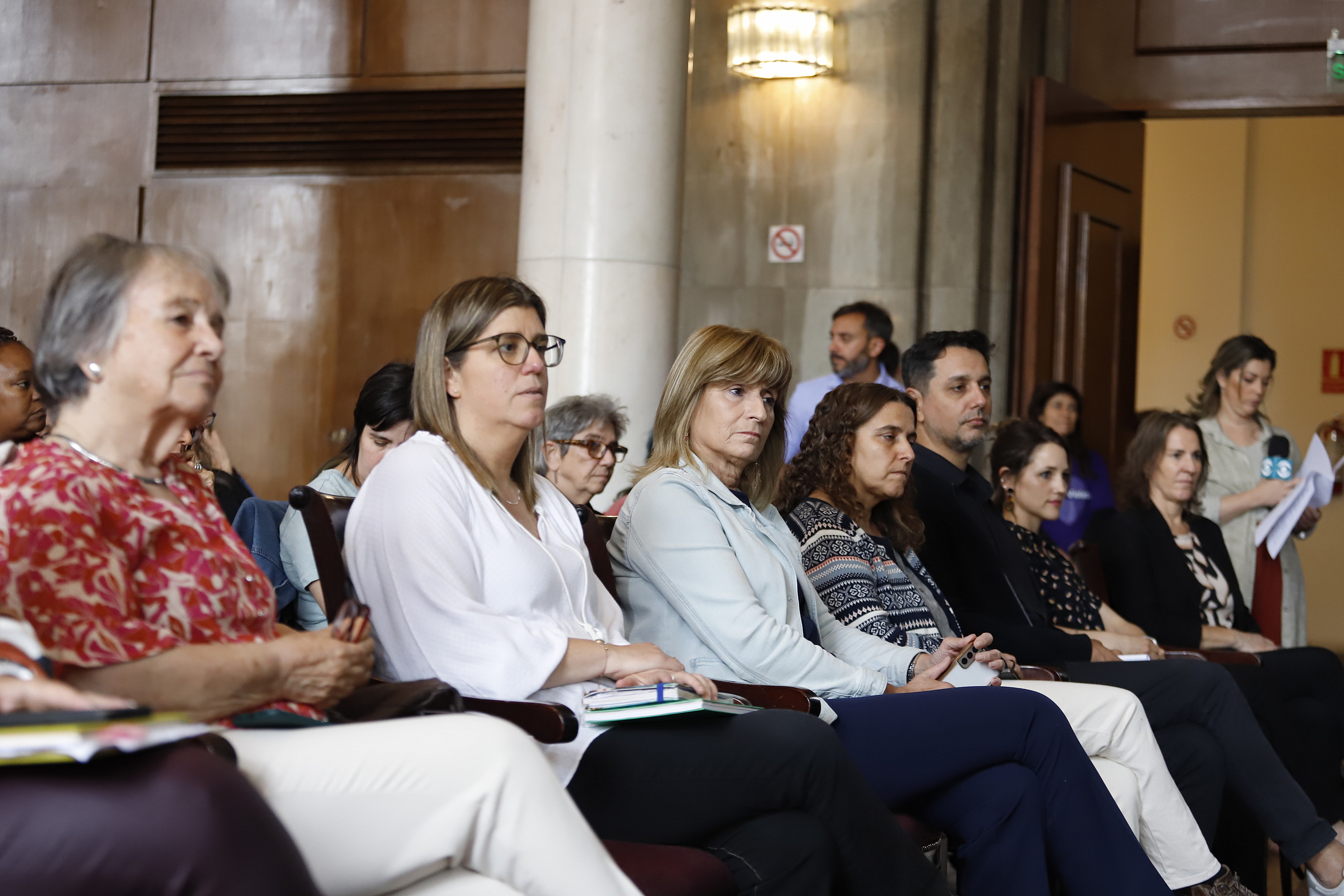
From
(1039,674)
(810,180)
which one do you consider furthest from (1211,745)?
(810,180)

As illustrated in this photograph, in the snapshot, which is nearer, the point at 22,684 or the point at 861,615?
the point at 22,684

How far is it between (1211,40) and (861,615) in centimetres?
412

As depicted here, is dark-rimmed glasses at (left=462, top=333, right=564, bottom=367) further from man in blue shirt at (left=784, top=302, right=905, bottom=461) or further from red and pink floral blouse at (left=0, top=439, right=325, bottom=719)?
man in blue shirt at (left=784, top=302, right=905, bottom=461)

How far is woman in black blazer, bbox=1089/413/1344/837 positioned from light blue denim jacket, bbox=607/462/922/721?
5.20 ft

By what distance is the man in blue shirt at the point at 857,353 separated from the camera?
16.9 ft

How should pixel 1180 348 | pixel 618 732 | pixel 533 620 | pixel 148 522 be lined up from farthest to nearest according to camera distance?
pixel 1180 348
pixel 533 620
pixel 618 732
pixel 148 522

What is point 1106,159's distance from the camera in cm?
600

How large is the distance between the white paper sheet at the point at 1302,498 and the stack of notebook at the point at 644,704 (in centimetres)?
327

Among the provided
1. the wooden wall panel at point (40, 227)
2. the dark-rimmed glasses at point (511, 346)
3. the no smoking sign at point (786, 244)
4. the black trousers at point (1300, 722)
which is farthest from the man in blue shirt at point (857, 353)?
the wooden wall panel at point (40, 227)

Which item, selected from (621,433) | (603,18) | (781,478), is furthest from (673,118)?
(781,478)

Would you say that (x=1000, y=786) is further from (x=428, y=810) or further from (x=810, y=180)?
(x=810, y=180)

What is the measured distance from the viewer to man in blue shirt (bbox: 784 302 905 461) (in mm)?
5156

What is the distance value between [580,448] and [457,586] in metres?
1.79

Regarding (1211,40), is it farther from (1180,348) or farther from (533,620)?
(533,620)
